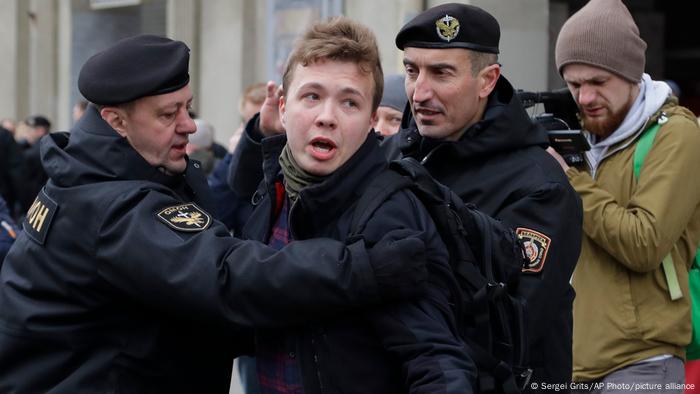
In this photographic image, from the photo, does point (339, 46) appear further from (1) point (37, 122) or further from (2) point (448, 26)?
(1) point (37, 122)

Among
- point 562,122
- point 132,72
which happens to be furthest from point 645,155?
point 132,72

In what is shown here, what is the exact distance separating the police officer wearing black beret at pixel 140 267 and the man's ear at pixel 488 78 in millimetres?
956

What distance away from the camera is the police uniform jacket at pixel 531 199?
3465 mm

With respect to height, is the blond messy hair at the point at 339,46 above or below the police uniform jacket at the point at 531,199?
above

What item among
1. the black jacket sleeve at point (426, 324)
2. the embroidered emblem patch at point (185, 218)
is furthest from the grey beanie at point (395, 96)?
the black jacket sleeve at point (426, 324)

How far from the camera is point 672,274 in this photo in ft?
14.0

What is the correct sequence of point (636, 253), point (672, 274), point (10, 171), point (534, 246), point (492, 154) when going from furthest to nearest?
point (10, 171)
point (672, 274)
point (636, 253)
point (492, 154)
point (534, 246)

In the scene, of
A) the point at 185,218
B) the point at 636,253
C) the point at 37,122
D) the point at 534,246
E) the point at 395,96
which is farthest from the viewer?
the point at 37,122

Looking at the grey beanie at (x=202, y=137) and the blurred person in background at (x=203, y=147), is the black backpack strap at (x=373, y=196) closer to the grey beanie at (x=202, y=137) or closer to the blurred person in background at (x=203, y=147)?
the blurred person in background at (x=203, y=147)

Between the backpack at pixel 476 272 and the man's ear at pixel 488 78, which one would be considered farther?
the man's ear at pixel 488 78

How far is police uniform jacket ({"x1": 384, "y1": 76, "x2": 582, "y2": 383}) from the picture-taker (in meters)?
3.46

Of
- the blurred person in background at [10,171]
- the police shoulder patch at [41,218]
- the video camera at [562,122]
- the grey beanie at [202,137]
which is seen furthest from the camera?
the blurred person in background at [10,171]

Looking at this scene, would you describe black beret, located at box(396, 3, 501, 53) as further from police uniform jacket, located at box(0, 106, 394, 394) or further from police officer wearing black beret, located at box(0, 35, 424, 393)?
police uniform jacket, located at box(0, 106, 394, 394)

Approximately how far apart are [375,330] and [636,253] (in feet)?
5.72
